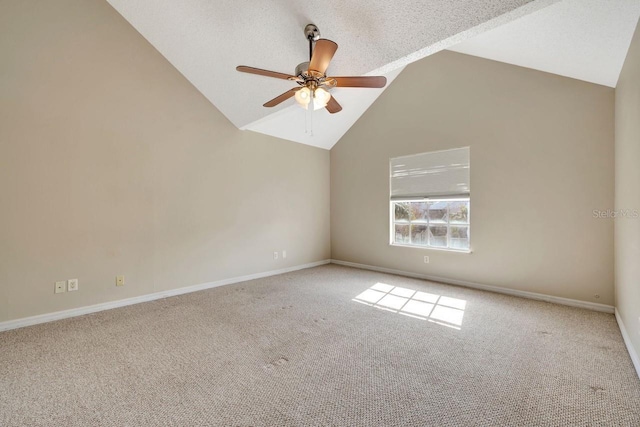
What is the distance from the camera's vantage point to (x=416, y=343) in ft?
7.77

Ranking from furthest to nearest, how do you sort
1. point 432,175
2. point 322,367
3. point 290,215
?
1. point 290,215
2. point 432,175
3. point 322,367

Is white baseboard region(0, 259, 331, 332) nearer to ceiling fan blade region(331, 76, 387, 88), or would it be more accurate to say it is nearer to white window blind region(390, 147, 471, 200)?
white window blind region(390, 147, 471, 200)

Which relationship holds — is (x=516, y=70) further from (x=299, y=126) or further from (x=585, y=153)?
(x=299, y=126)

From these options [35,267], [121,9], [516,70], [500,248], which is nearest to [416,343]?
[500,248]

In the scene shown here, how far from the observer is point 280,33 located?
2738 mm

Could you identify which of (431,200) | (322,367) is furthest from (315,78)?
(431,200)

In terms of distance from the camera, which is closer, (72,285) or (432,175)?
(72,285)

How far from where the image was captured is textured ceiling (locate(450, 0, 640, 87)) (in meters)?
1.87

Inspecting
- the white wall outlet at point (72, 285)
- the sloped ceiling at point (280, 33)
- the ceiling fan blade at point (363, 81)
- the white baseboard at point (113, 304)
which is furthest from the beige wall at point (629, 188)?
the white wall outlet at point (72, 285)

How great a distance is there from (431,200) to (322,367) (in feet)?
10.7

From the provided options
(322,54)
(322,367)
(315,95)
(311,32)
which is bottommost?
(322,367)

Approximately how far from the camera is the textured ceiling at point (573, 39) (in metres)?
1.87

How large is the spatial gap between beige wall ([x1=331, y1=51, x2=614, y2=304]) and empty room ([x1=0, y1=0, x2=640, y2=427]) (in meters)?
0.02

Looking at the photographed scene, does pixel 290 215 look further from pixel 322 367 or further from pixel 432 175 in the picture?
pixel 322 367
